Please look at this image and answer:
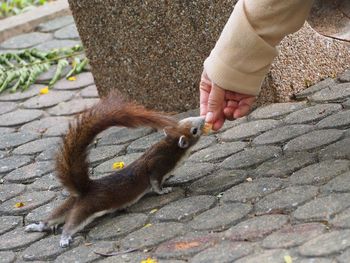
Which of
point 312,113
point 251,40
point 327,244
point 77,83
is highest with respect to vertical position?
point 251,40

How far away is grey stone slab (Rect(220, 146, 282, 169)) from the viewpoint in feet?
13.4

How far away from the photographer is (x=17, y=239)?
3830mm

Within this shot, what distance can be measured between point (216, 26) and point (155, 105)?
0.63m

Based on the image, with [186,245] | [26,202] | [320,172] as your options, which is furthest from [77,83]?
[186,245]

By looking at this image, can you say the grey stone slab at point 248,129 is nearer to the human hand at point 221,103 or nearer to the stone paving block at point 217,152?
the stone paving block at point 217,152

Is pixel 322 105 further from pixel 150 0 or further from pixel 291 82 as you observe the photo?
pixel 150 0

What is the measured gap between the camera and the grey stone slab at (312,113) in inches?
174

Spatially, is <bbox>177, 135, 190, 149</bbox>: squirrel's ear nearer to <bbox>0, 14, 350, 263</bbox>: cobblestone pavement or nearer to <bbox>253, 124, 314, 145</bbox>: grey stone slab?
<bbox>0, 14, 350, 263</bbox>: cobblestone pavement

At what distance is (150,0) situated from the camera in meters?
4.79

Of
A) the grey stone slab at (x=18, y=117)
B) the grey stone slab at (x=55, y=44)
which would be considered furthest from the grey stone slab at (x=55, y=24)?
the grey stone slab at (x=18, y=117)

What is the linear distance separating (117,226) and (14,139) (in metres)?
1.57

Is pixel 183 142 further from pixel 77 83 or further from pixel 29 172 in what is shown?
pixel 77 83

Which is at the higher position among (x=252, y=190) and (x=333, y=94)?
(x=252, y=190)

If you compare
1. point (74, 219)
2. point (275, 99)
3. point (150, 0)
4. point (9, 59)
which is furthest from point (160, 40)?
point (9, 59)
